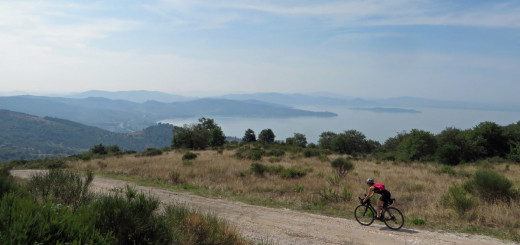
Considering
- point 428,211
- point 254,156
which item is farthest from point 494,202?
point 254,156

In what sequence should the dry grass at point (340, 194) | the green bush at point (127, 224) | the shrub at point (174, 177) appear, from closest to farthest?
the green bush at point (127, 224)
the dry grass at point (340, 194)
the shrub at point (174, 177)

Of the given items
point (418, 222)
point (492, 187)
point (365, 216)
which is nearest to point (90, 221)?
point (365, 216)

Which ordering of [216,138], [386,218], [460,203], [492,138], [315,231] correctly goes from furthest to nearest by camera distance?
[216,138] → [492,138] → [460,203] → [386,218] → [315,231]

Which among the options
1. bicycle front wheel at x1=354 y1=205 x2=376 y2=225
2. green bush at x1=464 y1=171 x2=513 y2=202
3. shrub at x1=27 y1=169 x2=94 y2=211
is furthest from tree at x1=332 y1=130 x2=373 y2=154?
shrub at x1=27 y1=169 x2=94 y2=211

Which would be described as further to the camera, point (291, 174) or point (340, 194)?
point (291, 174)

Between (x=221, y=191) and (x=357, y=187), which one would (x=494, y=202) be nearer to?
(x=357, y=187)

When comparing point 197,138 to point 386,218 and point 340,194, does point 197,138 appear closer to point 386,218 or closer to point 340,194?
point 340,194

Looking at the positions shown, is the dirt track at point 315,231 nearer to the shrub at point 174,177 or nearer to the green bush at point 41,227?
the green bush at point 41,227

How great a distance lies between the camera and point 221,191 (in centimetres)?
1425

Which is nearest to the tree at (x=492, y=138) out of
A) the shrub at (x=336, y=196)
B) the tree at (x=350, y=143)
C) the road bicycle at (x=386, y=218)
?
the tree at (x=350, y=143)

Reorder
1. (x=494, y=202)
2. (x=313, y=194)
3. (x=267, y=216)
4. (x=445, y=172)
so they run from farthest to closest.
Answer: (x=445, y=172), (x=313, y=194), (x=494, y=202), (x=267, y=216)

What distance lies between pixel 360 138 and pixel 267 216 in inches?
2469

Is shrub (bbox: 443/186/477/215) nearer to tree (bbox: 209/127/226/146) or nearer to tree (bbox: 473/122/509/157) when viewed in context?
tree (bbox: 473/122/509/157)

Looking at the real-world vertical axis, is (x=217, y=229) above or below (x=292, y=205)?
above
